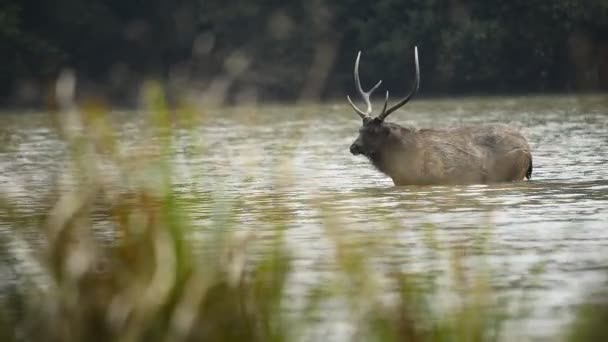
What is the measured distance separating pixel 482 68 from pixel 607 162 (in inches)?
1338

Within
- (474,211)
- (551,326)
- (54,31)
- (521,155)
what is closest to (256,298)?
(551,326)

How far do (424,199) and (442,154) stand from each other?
1.51 m

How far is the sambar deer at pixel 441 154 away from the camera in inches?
547

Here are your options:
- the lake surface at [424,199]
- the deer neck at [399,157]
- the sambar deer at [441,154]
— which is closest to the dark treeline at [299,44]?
the lake surface at [424,199]

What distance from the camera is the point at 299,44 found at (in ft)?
174

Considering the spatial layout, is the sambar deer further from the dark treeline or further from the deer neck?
the dark treeline

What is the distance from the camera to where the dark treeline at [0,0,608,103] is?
1927 inches

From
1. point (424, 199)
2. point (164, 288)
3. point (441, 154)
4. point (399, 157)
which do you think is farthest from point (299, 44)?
point (164, 288)

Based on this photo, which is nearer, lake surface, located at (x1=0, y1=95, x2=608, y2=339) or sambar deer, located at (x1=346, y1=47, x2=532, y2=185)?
lake surface, located at (x1=0, y1=95, x2=608, y2=339)

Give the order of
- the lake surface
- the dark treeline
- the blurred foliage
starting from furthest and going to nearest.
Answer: the dark treeline → the lake surface → the blurred foliage

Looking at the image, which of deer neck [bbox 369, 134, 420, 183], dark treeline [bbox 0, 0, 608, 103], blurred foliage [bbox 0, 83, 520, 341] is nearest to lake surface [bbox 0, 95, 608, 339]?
deer neck [bbox 369, 134, 420, 183]

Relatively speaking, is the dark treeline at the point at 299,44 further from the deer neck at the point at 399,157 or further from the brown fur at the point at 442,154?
the deer neck at the point at 399,157

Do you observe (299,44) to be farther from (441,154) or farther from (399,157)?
(441,154)

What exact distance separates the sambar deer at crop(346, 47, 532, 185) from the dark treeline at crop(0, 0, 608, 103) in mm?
33186
